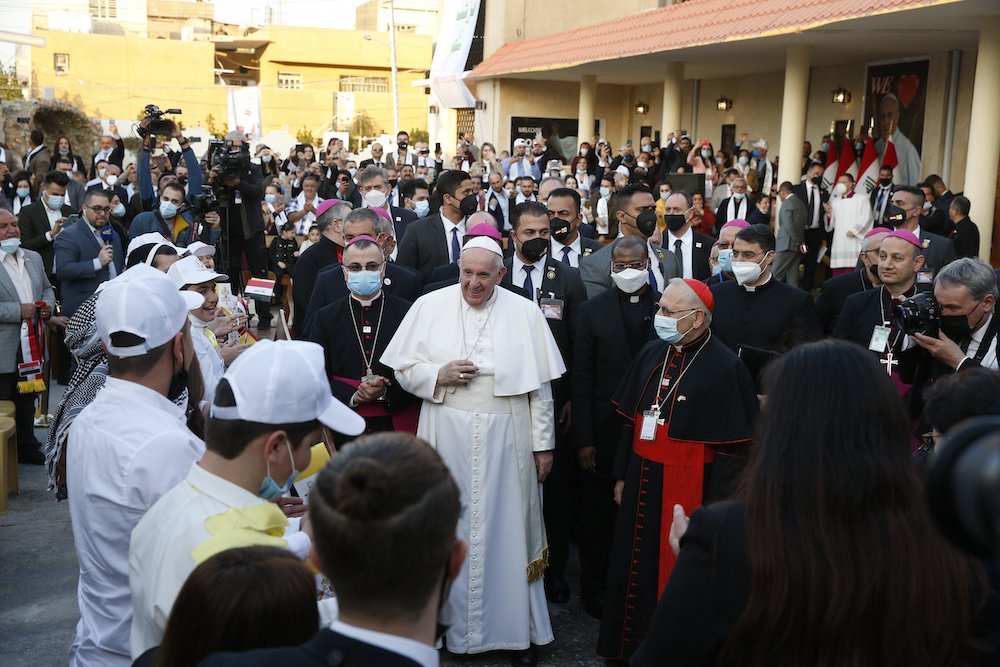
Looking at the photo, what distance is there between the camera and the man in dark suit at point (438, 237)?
8.16 meters

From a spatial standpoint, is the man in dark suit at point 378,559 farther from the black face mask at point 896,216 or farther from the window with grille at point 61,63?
the window with grille at point 61,63

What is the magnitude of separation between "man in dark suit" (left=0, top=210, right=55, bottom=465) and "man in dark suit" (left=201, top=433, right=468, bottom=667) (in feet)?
21.1

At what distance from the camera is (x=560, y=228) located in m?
7.37

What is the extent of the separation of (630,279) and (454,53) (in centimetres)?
2513

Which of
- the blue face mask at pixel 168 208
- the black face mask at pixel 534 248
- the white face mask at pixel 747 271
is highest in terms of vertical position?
the blue face mask at pixel 168 208

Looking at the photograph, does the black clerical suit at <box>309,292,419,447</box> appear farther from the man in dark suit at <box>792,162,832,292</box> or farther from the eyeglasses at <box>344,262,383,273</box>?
the man in dark suit at <box>792,162,832,292</box>

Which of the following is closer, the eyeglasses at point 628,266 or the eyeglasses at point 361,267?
the eyeglasses at point 361,267

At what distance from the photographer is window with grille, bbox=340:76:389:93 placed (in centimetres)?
5794

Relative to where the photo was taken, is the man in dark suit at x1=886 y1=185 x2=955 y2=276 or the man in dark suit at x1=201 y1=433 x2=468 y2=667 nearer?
the man in dark suit at x1=201 y1=433 x2=468 y2=667

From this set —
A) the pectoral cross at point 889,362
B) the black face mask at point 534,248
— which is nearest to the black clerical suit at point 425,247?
the black face mask at point 534,248

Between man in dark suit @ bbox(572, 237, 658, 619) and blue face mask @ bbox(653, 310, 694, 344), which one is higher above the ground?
blue face mask @ bbox(653, 310, 694, 344)

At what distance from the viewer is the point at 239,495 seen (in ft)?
8.04

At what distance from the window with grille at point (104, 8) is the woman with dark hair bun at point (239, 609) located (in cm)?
8821


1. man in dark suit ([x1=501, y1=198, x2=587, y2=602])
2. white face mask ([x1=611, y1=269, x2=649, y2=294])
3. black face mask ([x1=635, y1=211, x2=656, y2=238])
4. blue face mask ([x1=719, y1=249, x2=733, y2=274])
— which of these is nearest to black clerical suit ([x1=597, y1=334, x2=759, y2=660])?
white face mask ([x1=611, y1=269, x2=649, y2=294])
